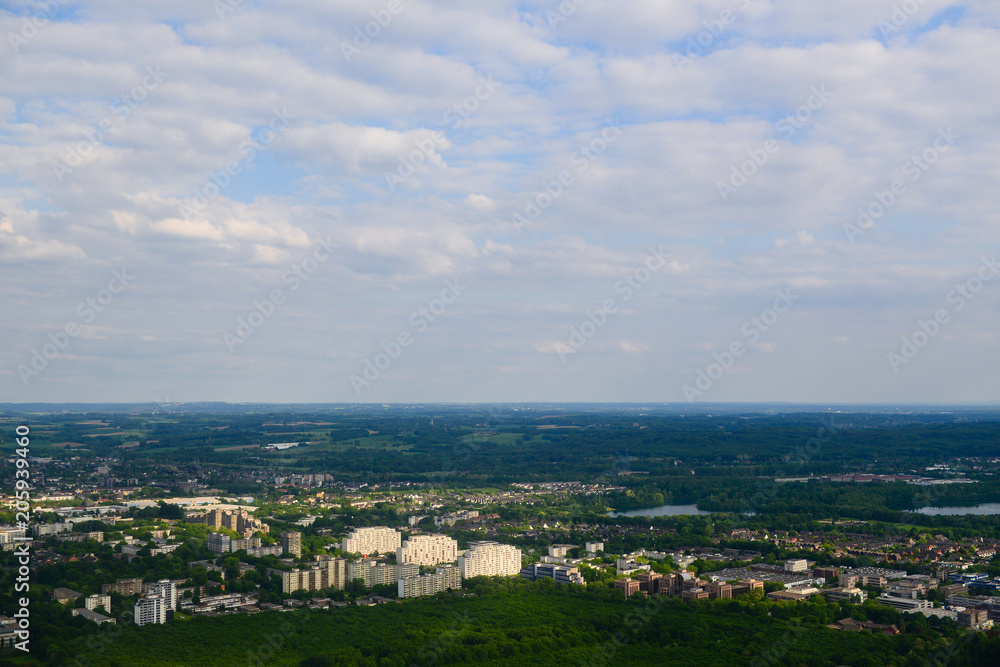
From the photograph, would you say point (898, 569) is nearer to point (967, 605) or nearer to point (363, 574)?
point (967, 605)

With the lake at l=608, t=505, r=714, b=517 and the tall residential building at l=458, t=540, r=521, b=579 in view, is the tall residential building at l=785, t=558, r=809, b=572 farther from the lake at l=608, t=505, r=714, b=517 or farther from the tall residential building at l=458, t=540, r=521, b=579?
the lake at l=608, t=505, r=714, b=517

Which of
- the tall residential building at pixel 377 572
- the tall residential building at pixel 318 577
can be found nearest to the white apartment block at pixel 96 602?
the tall residential building at pixel 318 577

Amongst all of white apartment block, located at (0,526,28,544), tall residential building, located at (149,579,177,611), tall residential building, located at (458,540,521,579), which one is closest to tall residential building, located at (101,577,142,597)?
tall residential building, located at (149,579,177,611)

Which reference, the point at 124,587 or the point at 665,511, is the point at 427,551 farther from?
the point at 665,511

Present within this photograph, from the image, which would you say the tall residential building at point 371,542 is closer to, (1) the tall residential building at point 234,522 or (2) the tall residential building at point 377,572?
(2) the tall residential building at point 377,572

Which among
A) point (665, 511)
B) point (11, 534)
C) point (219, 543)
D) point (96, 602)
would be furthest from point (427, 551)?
point (665, 511)

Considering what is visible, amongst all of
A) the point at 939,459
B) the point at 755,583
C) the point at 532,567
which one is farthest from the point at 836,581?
the point at 939,459
